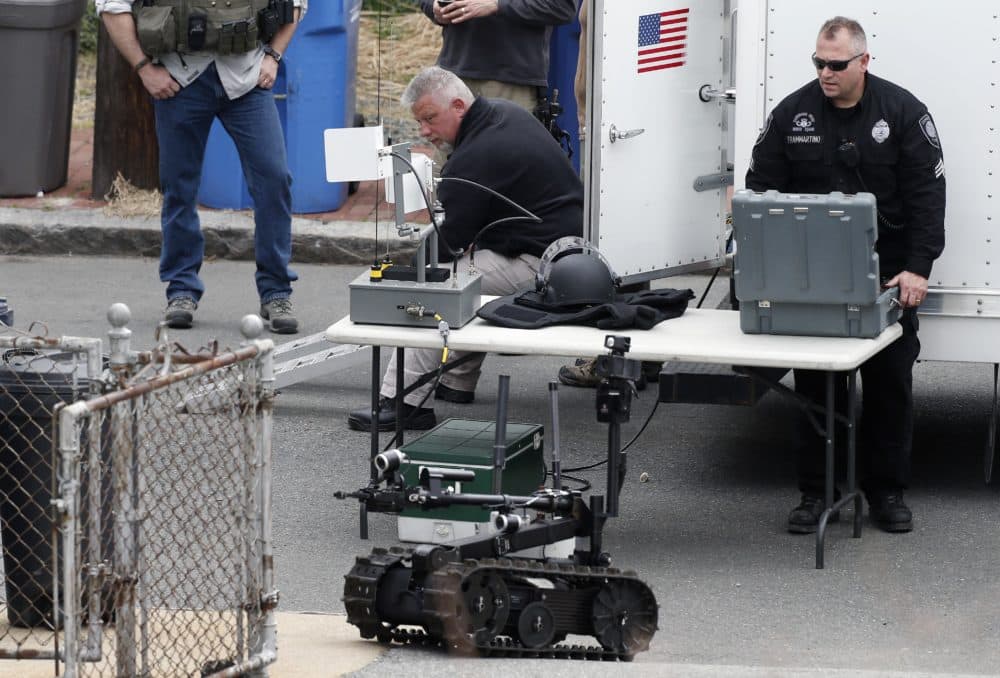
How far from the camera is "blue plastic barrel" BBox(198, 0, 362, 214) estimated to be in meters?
10.8

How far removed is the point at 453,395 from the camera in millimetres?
8109

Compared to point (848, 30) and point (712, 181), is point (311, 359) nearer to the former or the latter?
point (712, 181)

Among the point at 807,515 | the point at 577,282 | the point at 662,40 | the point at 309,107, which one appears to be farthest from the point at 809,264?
the point at 309,107

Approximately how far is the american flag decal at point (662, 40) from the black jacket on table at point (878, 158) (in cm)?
109

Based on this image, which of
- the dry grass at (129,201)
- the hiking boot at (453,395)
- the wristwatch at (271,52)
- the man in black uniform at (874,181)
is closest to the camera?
the man in black uniform at (874,181)

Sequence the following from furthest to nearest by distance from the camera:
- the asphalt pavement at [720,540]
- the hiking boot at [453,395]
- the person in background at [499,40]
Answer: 1. the person in background at [499,40]
2. the hiking boot at [453,395]
3. the asphalt pavement at [720,540]

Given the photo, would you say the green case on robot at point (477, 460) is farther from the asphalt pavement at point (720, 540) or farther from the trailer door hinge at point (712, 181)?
the trailer door hinge at point (712, 181)

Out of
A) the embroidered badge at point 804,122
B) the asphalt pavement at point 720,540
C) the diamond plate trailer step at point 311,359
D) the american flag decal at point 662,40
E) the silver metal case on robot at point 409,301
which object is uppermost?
the american flag decal at point 662,40

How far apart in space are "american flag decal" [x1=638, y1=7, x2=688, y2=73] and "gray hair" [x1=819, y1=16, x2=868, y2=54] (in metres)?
1.31

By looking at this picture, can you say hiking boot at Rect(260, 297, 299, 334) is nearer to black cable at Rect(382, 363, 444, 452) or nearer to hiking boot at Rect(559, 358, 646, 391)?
hiking boot at Rect(559, 358, 646, 391)

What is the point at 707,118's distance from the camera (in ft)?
25.7

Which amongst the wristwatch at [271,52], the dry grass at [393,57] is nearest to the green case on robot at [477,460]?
the wristwatch at [271,52]

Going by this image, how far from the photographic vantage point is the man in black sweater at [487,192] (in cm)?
738

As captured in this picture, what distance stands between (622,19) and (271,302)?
9.04 ft
